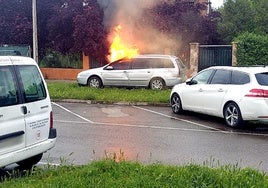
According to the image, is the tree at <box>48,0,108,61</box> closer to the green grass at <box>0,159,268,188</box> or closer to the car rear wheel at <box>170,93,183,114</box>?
the car rear wheel at <box>170,93,183,114</box>

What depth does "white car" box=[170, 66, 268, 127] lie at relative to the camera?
10789mm

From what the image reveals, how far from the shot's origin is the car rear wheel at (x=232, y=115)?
36.4 feet

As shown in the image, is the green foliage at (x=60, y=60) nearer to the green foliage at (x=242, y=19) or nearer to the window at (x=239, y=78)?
the green foliage at (x=242, y=19)

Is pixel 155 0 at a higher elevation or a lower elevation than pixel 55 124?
higher

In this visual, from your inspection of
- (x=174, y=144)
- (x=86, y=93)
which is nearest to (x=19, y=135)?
(x=174, y=144)

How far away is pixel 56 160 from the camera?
25.4 feet

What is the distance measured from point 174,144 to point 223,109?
9.58 feet

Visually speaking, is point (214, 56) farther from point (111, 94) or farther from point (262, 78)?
point (262, 78)

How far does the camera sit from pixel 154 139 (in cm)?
970

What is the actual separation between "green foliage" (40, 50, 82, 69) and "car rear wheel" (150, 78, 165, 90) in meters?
9.34

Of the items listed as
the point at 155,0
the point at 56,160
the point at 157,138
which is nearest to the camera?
the point at 56,160

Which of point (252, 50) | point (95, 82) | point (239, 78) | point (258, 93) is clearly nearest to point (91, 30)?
point (95, 82)

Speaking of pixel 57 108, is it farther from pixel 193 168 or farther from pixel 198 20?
pixel 198 20

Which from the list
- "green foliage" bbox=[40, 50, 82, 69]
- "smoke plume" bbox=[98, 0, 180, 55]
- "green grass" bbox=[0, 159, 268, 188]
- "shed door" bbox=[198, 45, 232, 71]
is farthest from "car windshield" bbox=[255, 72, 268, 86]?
"green foliage" bbox=[40, 50, 82, 69]
